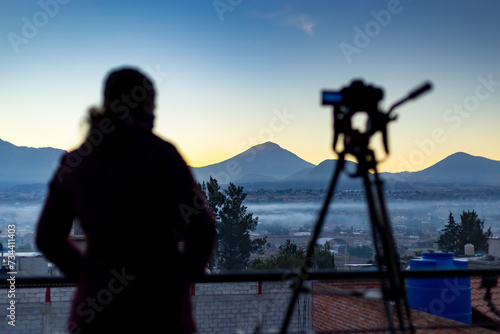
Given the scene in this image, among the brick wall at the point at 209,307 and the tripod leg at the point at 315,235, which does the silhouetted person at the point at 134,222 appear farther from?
the brick wall at the point at 209,307

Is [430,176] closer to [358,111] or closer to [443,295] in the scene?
[443,295]

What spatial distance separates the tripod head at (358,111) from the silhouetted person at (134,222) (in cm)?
55

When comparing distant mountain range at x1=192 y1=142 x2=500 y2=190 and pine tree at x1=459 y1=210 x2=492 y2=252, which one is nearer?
pine tree at x1=459 y1=210 x2=492 y2=252

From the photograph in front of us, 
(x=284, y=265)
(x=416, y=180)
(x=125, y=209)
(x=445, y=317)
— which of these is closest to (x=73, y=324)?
(x=125, y=209)

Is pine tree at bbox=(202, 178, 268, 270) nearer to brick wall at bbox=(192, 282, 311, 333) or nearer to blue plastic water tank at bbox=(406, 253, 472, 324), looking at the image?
brick wall at bbox=(192, 282, 311, 333)

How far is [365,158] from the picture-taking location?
1413 millimetres

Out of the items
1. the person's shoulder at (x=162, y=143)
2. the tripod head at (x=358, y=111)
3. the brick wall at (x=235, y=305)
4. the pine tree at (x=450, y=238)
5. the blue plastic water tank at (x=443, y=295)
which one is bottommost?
the brick wall at (x=235, y=305)

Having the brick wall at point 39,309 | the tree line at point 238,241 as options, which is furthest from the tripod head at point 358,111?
the tree line at point 238,241

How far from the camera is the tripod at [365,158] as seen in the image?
4.53 feet

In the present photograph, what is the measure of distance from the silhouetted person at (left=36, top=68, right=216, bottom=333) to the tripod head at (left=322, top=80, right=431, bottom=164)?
0.55 metres

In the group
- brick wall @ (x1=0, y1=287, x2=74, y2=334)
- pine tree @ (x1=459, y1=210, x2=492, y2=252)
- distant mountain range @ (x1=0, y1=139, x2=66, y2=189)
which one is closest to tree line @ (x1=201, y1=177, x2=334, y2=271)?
pine tree @ (x1=459, y1=210, x2=492, y2=252)

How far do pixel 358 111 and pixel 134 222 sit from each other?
742mm

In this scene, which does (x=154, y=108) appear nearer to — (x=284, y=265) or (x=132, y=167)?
(x=132, y=167)

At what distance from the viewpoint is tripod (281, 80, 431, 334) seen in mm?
1380
